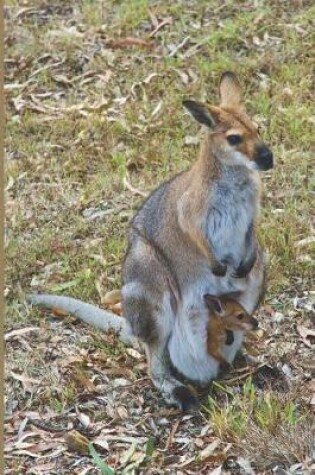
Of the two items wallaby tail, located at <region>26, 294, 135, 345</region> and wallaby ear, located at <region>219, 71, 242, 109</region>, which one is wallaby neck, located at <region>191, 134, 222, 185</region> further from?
wallaby tail, located at <region>26, 294, 135, 345</region>

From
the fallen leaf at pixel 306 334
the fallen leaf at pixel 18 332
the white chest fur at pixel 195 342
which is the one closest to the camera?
the white chest fur at pixel 195 342

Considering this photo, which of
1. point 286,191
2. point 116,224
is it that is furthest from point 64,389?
point 286,191

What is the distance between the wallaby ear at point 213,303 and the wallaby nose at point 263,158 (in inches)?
23.9

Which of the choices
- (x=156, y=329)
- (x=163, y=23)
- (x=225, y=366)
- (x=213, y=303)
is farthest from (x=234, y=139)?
(x=163, y=23)

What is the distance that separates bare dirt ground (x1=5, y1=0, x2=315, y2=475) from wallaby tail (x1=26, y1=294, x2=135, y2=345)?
68 mm

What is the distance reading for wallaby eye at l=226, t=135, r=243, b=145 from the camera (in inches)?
172

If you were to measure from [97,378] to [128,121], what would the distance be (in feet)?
9.09

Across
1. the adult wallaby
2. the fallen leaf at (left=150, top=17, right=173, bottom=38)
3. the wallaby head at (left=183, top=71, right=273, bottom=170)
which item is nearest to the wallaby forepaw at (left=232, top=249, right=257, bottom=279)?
the adult wallaby

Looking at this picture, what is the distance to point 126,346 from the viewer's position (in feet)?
16.6

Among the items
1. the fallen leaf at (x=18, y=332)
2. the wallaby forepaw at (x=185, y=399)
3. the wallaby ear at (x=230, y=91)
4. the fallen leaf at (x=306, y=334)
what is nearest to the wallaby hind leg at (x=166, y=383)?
A: the wallaby forepaw at (x=185, y=399)

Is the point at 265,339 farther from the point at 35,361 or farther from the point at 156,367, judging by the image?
the point at 35,361

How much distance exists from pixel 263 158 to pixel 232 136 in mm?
187

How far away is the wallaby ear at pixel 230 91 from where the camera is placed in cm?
465

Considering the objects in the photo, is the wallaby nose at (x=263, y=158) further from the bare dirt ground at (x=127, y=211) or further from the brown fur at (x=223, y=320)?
the bare dirt ground at (x=127, y=211)
